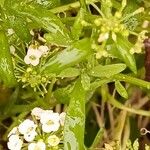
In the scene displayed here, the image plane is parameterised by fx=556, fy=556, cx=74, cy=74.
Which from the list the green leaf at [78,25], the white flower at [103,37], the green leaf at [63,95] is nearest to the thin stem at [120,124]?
the green leaf at [63,95]

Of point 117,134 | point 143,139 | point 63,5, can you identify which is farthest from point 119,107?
point 63,5

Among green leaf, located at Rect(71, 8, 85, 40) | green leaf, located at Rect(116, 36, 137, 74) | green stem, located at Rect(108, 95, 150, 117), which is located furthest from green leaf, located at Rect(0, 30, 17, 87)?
green stem, located at Rect(108, 95, 150, 117)

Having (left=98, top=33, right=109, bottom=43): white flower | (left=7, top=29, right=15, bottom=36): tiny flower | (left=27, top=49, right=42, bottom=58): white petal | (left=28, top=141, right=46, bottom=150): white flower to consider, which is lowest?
(left=28, top=141, right=46, bottom=150): white flower

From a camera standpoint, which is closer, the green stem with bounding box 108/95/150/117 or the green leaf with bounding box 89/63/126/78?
the green leaf with bounding box 89/63/126/78

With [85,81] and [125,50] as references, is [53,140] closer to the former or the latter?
[85,81]

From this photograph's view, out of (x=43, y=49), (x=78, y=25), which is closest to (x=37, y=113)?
(x=43, y=49)

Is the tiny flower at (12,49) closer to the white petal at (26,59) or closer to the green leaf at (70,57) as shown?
the white petal at (26,59)

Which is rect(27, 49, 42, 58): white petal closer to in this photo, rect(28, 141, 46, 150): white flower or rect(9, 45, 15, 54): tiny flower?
rect(9, 45, 15, 54): tiny flower
